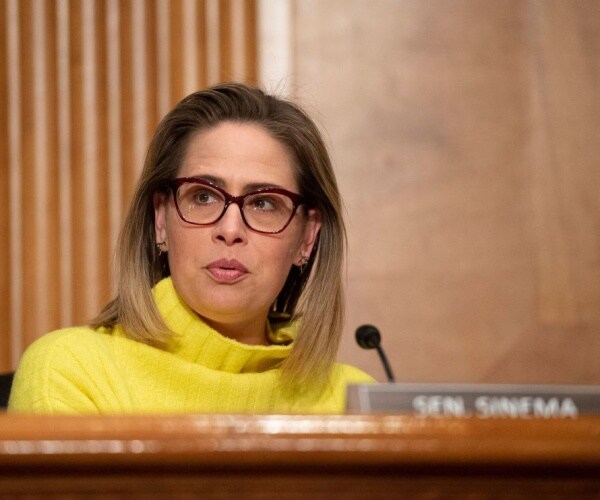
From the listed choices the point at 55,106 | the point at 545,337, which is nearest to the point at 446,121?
the point at 545,337

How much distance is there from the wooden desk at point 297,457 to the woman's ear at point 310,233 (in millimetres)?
1183

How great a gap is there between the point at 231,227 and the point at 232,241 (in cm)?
3

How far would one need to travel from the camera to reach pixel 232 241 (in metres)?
1.61

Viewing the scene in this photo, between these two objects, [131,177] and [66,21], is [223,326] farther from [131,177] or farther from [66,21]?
[66,21]

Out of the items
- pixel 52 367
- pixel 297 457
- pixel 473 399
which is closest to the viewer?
pixel 297 457

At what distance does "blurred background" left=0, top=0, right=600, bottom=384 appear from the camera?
2.41 m

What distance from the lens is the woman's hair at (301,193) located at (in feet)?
5.68

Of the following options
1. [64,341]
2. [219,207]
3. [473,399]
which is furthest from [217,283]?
[473,399]

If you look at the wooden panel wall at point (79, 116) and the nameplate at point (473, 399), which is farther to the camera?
the wooden panel wall at point (79, 116)

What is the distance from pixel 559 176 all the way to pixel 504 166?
14cm

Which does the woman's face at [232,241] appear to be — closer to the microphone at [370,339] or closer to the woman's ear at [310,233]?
the woman's ear at [310,233]

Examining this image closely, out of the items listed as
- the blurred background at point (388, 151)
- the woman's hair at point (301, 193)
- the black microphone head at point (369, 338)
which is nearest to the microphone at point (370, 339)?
the black microphone head at point (369, 338)

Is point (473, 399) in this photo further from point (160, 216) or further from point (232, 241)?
point (160, 216)

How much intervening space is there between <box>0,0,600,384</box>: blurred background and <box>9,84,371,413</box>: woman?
2.01 feet
